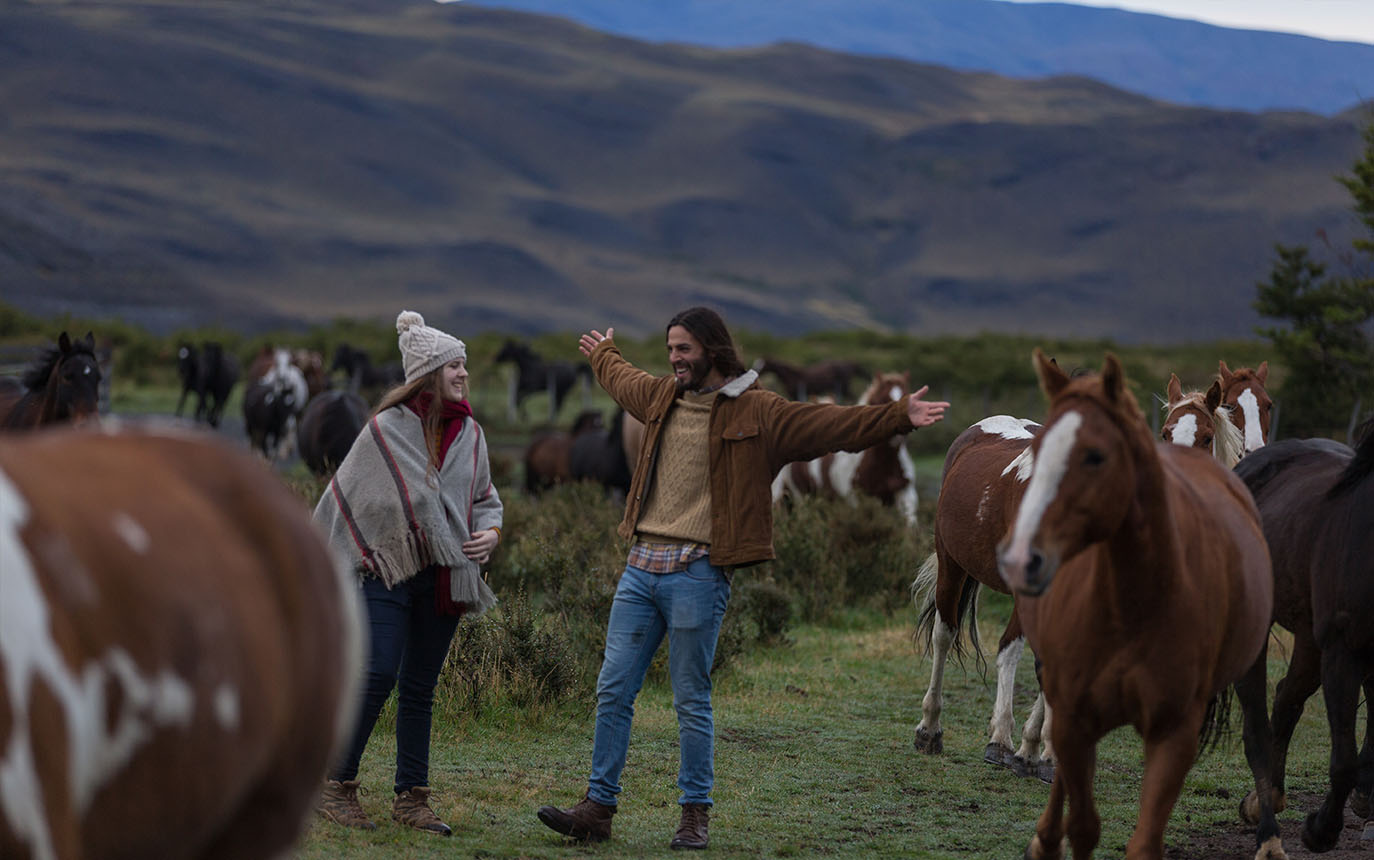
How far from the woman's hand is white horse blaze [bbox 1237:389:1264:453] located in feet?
13.8

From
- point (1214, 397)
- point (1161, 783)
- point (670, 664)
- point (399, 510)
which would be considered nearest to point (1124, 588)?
point (1161, 783)

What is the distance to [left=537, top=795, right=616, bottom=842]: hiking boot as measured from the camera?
5.36 metres

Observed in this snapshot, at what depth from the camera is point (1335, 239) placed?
380 ft

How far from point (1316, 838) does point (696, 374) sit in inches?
122

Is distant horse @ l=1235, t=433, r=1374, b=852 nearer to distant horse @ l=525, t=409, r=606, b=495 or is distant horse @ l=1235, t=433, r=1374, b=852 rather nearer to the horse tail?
the horse tail

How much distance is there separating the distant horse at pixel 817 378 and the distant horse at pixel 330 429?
53.8 ft

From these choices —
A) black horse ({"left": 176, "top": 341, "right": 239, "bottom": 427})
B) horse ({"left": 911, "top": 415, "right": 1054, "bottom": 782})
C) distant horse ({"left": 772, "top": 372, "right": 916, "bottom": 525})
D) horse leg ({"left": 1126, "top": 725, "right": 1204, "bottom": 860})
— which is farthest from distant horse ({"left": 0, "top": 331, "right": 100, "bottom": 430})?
black horse ({"left": 176, "top": 341, "right": 239, "bottom": 427})

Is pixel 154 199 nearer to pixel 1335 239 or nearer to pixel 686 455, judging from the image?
pixel 1335 239

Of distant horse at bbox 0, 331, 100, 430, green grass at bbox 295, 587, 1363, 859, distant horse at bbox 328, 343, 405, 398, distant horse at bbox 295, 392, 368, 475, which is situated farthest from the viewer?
distant horse at bbox 328, 343, 405, 398

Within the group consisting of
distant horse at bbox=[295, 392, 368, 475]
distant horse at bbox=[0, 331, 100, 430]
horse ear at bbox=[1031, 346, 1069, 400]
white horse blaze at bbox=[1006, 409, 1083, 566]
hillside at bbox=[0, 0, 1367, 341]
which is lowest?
distant horse at bbox=[295, 392, 368, 475]

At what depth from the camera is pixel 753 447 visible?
17.6 feet

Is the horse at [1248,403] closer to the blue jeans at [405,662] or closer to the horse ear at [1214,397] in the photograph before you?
the horse ear at [1214,397]

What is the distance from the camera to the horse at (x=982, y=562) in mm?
6941

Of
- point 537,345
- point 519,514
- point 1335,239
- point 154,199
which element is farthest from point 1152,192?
point 519,514
